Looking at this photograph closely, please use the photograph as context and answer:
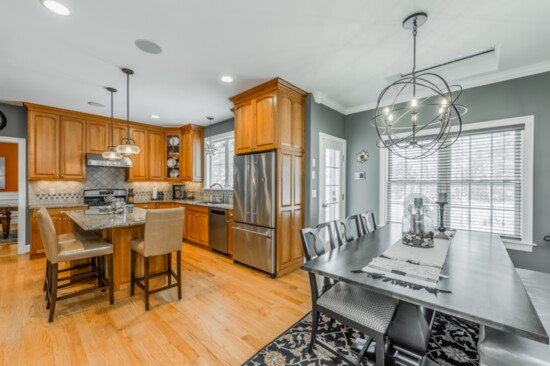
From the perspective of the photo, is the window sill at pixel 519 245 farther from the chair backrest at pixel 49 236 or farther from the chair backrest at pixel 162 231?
the chair backrest at pixel 49 236

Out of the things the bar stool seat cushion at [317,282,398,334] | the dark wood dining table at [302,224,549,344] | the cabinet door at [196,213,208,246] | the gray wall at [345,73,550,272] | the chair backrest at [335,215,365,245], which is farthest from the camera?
the cabinet door at [196,213,208,246]

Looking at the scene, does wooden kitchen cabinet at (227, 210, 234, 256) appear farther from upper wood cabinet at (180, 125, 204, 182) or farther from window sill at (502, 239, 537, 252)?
window sill at (502, 239, 537, 252)

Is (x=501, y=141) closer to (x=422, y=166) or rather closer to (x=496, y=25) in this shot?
(x=422, y=166)

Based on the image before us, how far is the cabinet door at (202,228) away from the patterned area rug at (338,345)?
2856 millimetres

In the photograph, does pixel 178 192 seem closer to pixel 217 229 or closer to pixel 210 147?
pixel 210 147

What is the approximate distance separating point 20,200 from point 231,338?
4768 mm

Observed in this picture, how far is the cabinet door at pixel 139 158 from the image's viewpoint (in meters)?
5.40

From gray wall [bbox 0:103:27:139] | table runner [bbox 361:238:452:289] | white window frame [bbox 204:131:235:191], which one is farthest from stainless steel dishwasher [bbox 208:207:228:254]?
gray wall [bbox 0:103:27:139]

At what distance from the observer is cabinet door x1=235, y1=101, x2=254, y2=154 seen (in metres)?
3.66

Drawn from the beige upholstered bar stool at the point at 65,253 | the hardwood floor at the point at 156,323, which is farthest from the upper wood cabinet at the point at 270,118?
the beige upholstered bar stool at the point at 65,253

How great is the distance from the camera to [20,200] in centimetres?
422

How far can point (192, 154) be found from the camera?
563 centimetres

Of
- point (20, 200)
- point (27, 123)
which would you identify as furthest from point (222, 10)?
point (20, 200)

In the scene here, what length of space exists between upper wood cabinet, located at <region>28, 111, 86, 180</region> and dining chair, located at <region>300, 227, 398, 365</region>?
16.5 feet
